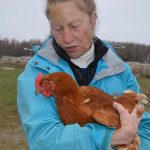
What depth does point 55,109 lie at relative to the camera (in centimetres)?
283

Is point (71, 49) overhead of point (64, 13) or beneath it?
beneath

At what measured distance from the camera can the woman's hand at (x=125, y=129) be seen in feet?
8.59

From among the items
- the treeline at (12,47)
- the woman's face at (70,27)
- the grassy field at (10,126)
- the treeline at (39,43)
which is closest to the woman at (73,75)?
the woman's face at (70,27)

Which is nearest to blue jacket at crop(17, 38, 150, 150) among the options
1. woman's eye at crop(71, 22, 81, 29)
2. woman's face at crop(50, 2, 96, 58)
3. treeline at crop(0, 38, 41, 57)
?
woman's face at crop(50, 2, 96, 58)

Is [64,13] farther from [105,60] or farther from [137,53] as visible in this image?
[137,53]

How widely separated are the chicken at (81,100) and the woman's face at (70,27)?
31 centimetres

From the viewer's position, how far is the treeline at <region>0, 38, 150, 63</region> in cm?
3353

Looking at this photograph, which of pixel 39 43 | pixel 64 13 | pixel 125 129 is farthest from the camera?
pixel 39 43

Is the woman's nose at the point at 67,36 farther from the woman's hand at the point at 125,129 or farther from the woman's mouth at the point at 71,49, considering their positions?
the woman's hand at the point at 125,129

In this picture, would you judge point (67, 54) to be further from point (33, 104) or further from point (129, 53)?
point (129, 53)

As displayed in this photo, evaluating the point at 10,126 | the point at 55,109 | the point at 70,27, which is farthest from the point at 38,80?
the point at 10,126

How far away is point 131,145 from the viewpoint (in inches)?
105

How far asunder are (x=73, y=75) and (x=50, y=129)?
524 mm

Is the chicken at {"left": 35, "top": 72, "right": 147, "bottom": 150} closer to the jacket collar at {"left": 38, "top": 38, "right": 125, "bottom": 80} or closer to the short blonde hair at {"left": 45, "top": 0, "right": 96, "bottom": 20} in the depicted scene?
the jacket collar at {"left": 38, "top": 38, "right": 125, "bottom": 80}
